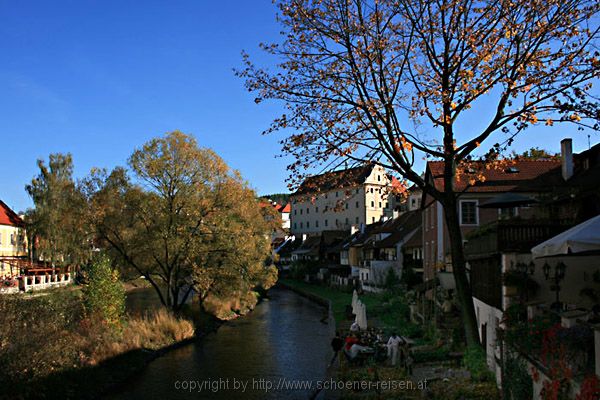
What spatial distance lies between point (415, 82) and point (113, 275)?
680 inches

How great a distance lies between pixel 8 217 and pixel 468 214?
166 feet

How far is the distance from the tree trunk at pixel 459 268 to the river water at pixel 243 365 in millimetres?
6180

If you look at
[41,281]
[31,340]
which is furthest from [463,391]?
[41,281]

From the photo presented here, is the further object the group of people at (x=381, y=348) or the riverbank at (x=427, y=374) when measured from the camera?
the group of people at (x=381, y=348)

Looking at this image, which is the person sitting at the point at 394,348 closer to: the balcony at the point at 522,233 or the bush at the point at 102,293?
the balcony at the point at 522,233

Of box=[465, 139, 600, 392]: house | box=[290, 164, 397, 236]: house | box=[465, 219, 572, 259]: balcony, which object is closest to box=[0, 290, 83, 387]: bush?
box=[465, 139, 600, 392]: house

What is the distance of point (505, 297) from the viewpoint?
14.2 metres

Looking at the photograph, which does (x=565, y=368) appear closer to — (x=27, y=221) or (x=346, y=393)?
(x=346, y=393)

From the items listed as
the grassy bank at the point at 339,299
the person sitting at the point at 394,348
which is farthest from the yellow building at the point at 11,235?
the person sitting at the point at 394,348

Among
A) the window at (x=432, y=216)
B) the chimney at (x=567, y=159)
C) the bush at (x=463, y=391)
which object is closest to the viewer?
the bush at (x=463, y=391)

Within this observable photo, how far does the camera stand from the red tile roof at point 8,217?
5934cm

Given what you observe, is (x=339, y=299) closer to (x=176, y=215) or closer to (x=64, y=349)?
(x=176, y=215)

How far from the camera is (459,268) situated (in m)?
14.7

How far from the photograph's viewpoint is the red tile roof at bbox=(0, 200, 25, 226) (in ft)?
195
